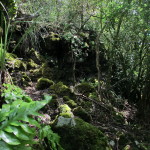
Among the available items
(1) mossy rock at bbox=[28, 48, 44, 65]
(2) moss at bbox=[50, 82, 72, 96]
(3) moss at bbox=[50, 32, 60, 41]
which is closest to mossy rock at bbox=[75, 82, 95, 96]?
(2) moss at bbox=[50, 82, 72, 96]

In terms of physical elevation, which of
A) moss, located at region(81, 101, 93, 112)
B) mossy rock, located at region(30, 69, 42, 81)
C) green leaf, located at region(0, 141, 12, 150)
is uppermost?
Answer: green leaf, located at region(0, 141, 12, 150)

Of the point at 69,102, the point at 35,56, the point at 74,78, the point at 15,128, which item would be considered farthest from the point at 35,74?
the point at 15,128

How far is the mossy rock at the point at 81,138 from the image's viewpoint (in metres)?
1.77

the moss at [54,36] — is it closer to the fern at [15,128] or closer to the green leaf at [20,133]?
the fern at [15,128]

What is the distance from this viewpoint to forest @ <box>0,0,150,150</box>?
1544 millimetres

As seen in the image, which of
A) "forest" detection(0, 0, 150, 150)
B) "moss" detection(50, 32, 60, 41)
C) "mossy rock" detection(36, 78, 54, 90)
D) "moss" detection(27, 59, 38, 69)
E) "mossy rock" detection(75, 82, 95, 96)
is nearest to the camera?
"forest" detection(0, 0, 150, 150)

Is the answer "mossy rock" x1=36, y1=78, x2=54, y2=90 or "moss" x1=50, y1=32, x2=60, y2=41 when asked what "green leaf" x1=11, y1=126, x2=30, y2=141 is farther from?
"moss" x1=50, y1=32, x2=60, y2=41

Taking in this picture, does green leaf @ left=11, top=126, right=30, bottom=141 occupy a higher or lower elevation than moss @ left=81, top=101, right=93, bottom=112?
higher

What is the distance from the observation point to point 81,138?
5.90 feet

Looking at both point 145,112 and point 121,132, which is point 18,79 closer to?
point 121,132

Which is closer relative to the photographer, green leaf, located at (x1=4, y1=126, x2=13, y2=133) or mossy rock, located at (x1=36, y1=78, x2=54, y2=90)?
green leaf, located at (x1=4, y1=126, x2=13, y2=133)

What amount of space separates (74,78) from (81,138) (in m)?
2.64

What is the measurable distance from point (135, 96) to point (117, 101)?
102 centimetres

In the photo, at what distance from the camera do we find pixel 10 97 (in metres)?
1.36
